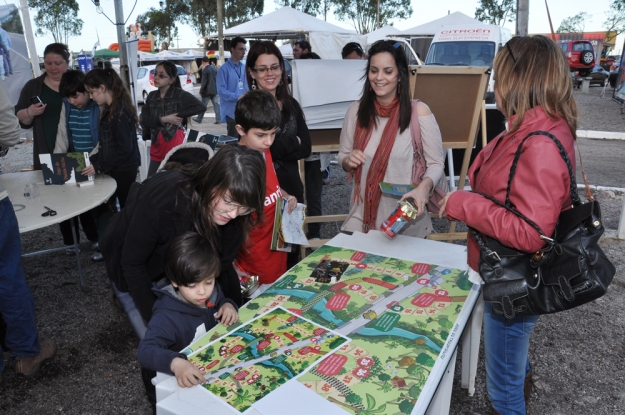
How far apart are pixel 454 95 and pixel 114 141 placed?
2508 mm

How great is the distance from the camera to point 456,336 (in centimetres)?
143

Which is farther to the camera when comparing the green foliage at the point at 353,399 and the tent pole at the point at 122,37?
the tent pole at the point at 122,37

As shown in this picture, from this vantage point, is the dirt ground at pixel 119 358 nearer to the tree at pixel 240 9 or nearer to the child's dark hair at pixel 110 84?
the child's dark hair at pixel 110 84

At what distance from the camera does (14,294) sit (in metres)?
2.26

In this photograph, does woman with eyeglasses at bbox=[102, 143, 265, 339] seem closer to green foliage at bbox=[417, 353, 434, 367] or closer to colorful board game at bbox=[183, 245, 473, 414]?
colorful board game at bbox=[183, 245, 473, 414]

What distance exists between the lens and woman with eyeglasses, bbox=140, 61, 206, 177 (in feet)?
13.2

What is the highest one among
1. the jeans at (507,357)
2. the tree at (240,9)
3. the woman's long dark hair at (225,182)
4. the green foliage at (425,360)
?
the tree at (240,9)

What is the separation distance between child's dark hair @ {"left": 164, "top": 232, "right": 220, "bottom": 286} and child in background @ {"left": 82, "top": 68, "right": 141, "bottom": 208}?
2128 mm

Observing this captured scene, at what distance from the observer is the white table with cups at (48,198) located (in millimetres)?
2543

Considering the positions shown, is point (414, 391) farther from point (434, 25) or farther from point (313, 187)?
point (434, 25)

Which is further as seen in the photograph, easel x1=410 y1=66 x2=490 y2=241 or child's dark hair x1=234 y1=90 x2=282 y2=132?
easel x1=410 y1=66 x2=490 y2=241

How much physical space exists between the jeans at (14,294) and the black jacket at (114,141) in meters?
1.16

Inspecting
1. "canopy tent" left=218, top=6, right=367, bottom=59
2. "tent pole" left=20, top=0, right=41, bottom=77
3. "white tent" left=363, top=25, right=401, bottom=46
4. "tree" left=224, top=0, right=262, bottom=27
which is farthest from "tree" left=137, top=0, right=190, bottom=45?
"tent pole" left=20, top=0, right=41, bottom=77

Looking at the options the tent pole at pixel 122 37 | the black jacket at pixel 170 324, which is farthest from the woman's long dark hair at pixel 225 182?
the tent pole at pixel 122 37
